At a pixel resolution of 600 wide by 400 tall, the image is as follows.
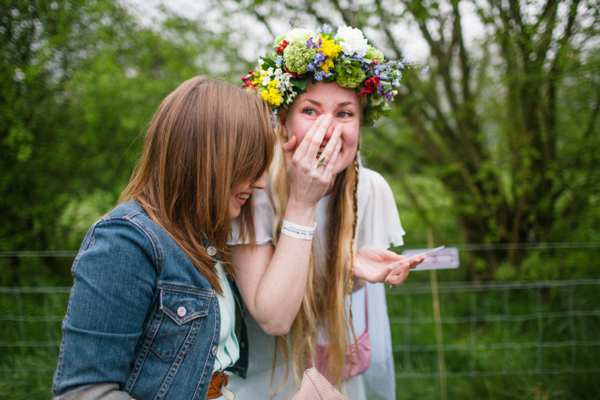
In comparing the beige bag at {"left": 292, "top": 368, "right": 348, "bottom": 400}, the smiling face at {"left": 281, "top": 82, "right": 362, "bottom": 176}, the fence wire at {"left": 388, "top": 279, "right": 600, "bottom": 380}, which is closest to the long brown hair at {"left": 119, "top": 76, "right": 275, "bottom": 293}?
the smiling face at {"left": 281, "top": 82, "right": 362, "bottom": 176}

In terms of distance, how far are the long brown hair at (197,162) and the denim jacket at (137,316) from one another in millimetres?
73

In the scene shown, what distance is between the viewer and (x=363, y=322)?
2.23m

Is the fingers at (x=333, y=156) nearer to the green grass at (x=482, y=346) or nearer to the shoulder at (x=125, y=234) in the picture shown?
the shoulder at (x=125, y=234)

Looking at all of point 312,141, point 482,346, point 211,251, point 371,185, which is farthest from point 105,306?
point 482,346

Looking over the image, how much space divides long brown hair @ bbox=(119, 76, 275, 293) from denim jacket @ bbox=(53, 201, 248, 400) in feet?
0.24

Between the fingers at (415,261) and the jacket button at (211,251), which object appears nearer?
the jacket button at (211,251)

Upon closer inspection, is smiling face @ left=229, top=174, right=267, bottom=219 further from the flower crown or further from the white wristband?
the flower crown

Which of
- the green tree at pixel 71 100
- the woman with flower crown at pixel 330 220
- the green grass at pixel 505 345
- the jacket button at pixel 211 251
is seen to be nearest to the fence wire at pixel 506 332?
the green grass at pixel 505 345

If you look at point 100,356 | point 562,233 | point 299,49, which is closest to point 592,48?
point 562,233

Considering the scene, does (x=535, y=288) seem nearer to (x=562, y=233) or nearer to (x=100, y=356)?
(x=562, y=233)

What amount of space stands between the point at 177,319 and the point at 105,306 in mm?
248

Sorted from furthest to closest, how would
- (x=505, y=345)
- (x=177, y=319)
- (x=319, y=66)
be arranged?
(x=505, y=345), (x=319, y=66), (x=177, y=319)

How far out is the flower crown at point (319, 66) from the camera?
1700 millimetres

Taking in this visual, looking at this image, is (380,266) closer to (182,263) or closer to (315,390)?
(315,390)
